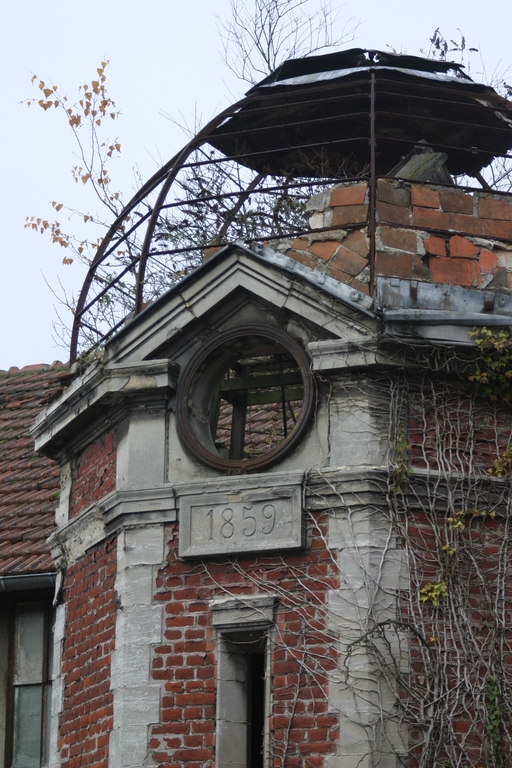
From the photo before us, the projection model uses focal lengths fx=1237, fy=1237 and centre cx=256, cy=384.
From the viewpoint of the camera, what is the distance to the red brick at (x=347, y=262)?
9.05 metres

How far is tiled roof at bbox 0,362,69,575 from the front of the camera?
445 inches

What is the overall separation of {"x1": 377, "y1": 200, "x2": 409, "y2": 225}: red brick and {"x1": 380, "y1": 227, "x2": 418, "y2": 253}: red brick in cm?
10

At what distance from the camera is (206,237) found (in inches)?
476

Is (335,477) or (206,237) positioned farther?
(206,237)

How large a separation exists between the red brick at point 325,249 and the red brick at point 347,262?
0.05m

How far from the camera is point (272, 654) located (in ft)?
27.0

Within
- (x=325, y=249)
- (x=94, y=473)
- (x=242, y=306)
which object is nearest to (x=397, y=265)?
(x=325, y=249)

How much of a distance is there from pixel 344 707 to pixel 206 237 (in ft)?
18.2

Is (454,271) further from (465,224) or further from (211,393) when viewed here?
(211,393)

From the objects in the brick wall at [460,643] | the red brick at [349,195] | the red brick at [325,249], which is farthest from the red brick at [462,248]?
the brick wall at [460,643]

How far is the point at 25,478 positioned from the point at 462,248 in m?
5.75

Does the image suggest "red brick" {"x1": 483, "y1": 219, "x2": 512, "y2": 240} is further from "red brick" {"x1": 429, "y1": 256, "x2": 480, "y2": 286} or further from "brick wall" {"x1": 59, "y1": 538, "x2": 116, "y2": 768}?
"brick wall" {"x1": 59, "y1": 538, "x2": 116, "y2": 768}

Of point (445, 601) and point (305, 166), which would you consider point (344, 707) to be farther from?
point (305, 166)

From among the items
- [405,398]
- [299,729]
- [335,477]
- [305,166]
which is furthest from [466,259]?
[299,729]
